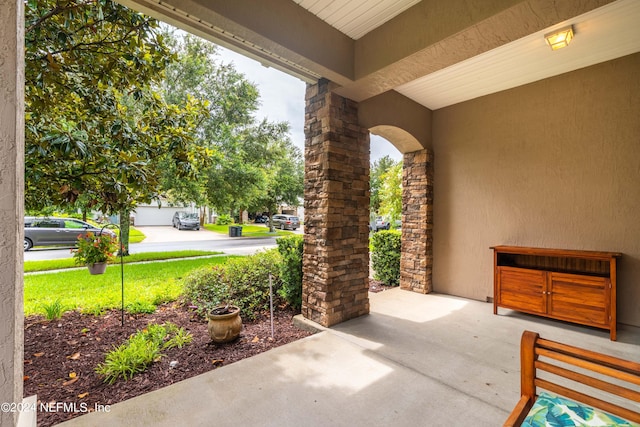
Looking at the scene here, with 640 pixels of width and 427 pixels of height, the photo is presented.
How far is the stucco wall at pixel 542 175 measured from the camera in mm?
3471

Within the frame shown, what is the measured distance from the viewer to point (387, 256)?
575 centimetres

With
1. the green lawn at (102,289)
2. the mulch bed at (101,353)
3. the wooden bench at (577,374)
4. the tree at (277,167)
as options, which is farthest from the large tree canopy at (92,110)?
the tree at (277,167)

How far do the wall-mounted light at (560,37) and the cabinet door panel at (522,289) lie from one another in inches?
106

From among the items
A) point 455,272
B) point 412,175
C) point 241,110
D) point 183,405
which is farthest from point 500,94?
point 241,110

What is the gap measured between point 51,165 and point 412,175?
501 cm

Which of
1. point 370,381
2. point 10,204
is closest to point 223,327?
point 370,381

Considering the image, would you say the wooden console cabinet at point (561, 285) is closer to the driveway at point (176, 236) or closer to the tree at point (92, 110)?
the tree at point (92, 110)

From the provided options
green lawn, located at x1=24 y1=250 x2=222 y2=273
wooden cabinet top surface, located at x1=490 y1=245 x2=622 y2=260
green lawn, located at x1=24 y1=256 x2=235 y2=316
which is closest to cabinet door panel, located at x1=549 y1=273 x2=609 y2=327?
wooden cabinet top surface, located at x1=490 y1=245 x2=622 y2=260

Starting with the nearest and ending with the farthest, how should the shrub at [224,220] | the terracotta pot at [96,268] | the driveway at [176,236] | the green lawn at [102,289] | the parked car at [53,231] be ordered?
1. the green lawn at [102,289]
2. the terracotta pot at [96,268]
3. the parked car at [53,231]
4. the driveway at [176,236]
5. the shrub at [224,220]

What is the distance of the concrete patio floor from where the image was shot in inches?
78.4

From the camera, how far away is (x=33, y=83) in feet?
7.72

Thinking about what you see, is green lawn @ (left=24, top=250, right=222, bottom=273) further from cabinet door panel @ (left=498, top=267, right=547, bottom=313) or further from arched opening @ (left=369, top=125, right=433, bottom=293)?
cabinet door panel @ (left=498, top=267, right=547, bottom=313)

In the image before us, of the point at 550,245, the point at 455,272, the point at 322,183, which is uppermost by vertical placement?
the point at 322,183

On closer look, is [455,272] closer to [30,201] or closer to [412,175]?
A: [412,175]
